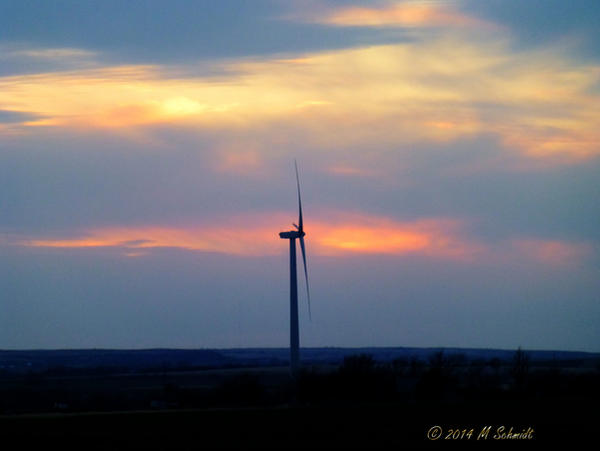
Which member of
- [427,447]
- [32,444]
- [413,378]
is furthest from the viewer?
[413,378]

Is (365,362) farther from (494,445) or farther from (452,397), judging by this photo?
(494,445)

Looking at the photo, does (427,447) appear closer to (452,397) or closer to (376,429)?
(376,429)

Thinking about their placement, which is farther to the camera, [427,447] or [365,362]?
[365,362]

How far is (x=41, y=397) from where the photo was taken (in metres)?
67.8

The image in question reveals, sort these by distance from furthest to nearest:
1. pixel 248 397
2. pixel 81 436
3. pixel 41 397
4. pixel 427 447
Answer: pixel 41 397 < pixel 248 397 < pixel 81 436 < pixel 427 447

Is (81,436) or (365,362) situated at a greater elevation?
(365,362)

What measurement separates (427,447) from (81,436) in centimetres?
1145

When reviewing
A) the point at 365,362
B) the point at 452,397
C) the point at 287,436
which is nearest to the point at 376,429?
the point at 287,436

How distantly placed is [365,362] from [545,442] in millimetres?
30968

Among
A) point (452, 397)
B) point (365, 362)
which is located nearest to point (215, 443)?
point (452, 397)

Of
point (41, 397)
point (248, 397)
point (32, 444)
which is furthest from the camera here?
point (41, 397)

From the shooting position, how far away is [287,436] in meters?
27.5

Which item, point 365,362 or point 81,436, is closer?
point 81,436

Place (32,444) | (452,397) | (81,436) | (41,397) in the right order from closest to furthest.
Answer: (32,444), (81,436), (452,397), (41,397)
